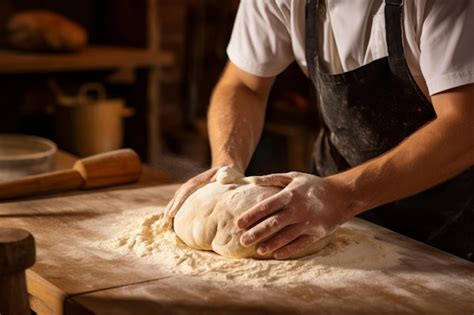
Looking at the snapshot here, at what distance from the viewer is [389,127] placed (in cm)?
197

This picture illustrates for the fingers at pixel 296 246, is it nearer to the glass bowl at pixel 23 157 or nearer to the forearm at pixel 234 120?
the forearm at pixel 234 120

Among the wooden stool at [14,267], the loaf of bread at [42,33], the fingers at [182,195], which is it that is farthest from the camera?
the loaf of bread at [42,33]

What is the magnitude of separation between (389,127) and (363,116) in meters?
0.07

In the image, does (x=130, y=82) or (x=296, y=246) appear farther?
(x=130, y=82)

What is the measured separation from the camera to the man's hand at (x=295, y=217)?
1539 mm

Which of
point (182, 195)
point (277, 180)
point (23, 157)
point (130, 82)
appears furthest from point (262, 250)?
point (130, 82)

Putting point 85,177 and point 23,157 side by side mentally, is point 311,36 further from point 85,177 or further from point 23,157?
point 23,157

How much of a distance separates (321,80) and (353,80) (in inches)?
A: 4.0

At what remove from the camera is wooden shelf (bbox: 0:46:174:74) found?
322 cm

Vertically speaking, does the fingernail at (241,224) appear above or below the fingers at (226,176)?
below

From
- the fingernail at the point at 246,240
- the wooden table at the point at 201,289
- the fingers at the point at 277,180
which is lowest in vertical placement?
the wooden table at the point at 201,289

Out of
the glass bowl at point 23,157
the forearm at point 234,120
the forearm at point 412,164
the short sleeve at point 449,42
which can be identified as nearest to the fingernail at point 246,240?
the forearm at point 412,164

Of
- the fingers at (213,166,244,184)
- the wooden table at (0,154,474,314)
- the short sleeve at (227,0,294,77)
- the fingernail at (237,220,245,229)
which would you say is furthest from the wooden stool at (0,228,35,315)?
the short sleeve at (227,0,294,77)

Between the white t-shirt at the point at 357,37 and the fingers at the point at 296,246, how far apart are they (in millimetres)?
420
